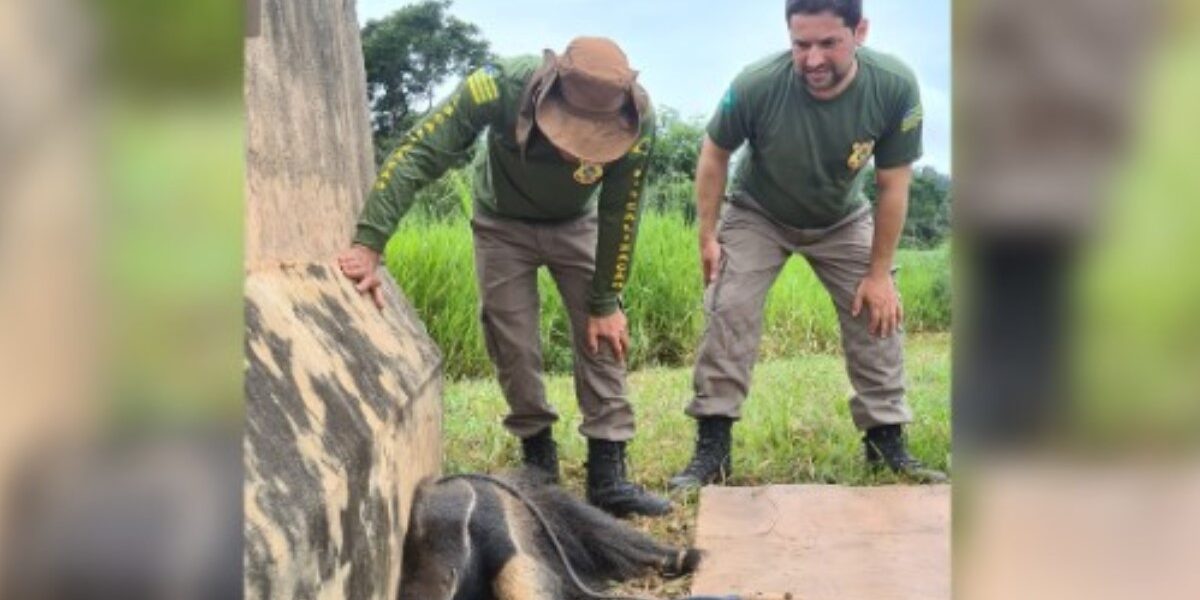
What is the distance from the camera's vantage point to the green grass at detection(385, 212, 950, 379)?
26.1ft

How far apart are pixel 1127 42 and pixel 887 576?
3286mm

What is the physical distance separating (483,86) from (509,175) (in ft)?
1.41

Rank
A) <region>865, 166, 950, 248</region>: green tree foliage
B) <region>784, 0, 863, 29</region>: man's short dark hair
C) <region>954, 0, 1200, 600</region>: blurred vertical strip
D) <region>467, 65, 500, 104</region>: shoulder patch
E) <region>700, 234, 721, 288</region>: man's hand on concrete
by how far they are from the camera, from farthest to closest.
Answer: <region>865, 166, 950, 248</region>: green tree foliage < <region>700, 234, 721, 288</region>: man's hand on concrete < <region>784, 0, 863, 29</region>: man's short dark hair < <region>467, 65, 500, 104</region>: shoulder patch < <region>954, 0, 1200, 600</region>: blurred vertical strip

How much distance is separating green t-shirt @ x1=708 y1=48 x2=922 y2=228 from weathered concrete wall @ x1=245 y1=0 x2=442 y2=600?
1.33 m

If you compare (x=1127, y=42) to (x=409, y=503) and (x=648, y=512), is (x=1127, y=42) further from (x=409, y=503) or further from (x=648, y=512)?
(x=648, y=512)

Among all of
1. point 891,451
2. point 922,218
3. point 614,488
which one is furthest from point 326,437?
point 922,218

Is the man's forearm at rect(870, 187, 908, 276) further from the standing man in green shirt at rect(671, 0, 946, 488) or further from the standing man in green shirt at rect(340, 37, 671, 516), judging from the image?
the standing man in green shirt at rect(340, 37, 671, 516)

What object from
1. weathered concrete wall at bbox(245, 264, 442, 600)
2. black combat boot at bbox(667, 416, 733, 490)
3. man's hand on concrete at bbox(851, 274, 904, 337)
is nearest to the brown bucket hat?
weathered concrete wall at bbox(245, 264, 442, 600)

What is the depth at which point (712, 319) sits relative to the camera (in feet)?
17.3

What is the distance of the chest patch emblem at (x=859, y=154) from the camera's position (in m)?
5.01

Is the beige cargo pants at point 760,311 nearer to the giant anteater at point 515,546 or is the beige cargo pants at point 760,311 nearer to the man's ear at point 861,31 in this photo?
the man's ear at point 861,31

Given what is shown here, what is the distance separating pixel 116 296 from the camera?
907 mm

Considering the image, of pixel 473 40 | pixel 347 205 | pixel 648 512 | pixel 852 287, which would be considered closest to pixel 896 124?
pixel 852 287

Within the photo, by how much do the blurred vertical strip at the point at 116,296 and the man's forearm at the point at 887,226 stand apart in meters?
4.12
